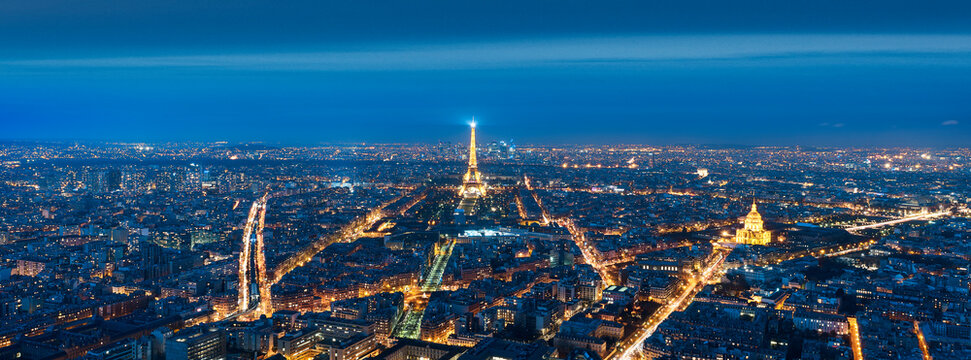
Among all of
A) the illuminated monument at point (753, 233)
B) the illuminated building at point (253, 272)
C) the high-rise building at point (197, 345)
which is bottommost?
the high-rise building at point (197, 345)

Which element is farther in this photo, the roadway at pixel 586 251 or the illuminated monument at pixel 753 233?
the illuminated monument at pixel 753 233

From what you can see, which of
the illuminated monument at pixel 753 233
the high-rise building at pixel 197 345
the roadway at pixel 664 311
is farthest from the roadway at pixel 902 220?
the high-rise building at pixel 197 345

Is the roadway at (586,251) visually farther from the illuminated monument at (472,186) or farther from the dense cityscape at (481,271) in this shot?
the illuminated monument at (472,186)

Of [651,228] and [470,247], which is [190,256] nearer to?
[470,247]

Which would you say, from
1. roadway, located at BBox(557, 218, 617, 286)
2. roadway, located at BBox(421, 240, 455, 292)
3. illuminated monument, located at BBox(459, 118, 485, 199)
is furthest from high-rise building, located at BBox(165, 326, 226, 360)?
illuminated monument, located at BBox(459, 118, 485, 199)

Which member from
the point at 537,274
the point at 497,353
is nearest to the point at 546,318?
the point at 497,353

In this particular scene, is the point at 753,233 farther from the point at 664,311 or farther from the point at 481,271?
the point at 664,311
